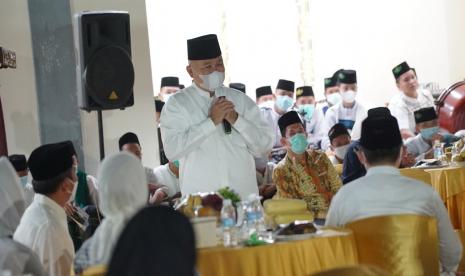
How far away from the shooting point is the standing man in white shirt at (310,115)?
1059cm

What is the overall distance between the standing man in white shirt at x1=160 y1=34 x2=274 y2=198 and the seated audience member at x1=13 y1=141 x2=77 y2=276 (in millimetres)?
933

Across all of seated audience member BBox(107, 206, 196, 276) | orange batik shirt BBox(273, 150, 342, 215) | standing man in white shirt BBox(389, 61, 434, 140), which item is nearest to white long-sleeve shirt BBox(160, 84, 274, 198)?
orange batik shirt BBox(273, 150, 342, 215)

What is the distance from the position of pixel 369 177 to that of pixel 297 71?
371 inches

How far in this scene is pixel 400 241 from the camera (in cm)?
355

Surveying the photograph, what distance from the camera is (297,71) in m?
13.1

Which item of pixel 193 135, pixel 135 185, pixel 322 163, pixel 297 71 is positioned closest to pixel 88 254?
pixel 135 185

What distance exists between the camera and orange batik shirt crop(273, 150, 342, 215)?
5.42m

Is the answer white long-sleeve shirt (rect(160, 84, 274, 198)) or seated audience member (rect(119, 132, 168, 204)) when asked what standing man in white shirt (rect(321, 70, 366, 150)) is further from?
white long-sleeve shirt (rect(160, 84, 274, 198))

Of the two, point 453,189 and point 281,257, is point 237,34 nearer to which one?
point 453,189

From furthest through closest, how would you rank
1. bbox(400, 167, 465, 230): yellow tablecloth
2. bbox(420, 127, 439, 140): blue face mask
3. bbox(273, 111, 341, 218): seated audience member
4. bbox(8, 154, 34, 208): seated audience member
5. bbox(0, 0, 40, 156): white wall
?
bbox(420, 127, 439, 140): blue face mask
bbox(0, 0, 40, 156): white wall
bbox(400, 167, 465, 230): yellow tablecloth
bbox(8, 154, 34, 208): seated audience member
bbox(273, 111, 341, 218): seated audience member

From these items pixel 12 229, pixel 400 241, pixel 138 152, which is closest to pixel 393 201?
pixel 400 241

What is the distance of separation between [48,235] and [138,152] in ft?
10.2

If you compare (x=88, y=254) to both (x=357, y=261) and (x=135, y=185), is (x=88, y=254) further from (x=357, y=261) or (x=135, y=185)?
(x=357, y=261)

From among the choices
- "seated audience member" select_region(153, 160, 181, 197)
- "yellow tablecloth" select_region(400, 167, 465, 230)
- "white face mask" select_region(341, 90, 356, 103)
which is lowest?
"yellow tablecloth" select_region(400, 167, 465, 230)
